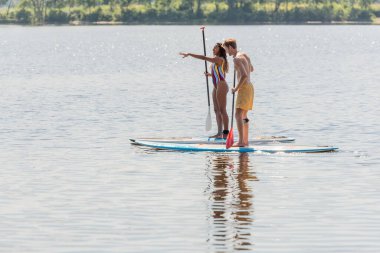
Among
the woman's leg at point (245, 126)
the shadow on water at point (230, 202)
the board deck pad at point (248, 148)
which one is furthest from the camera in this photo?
the board deck pad at point (248, 148)

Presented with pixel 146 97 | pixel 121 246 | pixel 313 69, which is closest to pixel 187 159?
pixel 121 246

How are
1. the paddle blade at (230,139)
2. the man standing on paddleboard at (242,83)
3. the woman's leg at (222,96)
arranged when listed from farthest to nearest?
the woman's leg at (222,96) → the paddle blade at (230,139) → the man standing on paddleboard at (242,83)

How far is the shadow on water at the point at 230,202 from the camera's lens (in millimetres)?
15086

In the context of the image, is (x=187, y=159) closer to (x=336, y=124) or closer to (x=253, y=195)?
(x=253, y=195)

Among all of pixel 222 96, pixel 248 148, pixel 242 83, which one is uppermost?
pixel 242 83

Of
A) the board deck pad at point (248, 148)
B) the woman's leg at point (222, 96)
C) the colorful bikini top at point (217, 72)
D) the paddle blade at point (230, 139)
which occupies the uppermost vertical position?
the colorful bikini top at point (217, 72)

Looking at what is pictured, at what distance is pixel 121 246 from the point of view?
14.7 m

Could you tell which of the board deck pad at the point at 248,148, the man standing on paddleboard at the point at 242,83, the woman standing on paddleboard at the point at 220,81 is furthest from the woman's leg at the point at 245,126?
the woman standing on paddleboard at the point at 220,81

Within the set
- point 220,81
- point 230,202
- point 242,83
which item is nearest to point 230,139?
point 220,81

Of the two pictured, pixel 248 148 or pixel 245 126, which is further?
pixel 248 148

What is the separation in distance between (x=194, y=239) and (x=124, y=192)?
3925mm

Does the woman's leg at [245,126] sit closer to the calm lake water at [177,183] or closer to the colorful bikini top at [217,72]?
the calm lake water at [177,183]

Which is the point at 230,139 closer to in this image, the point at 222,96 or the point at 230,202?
the point at 222,96

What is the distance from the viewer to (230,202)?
706 inches
